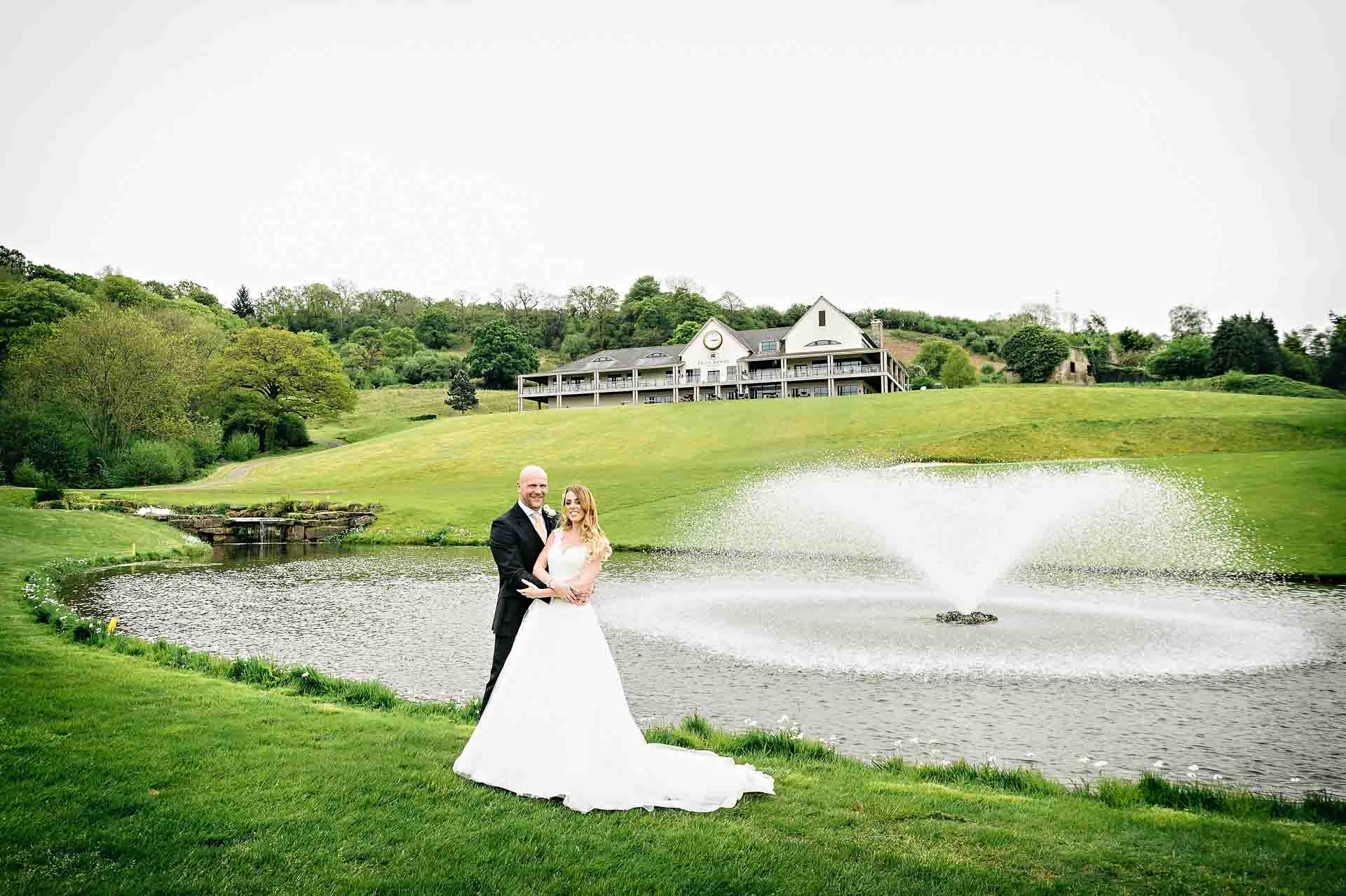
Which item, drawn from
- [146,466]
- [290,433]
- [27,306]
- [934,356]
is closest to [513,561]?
[146,466]

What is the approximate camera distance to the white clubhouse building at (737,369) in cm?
11019

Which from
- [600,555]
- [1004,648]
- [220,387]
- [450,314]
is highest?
[450,314]

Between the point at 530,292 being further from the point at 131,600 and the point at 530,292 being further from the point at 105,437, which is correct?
the point at 131,600

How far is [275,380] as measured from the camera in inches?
3735

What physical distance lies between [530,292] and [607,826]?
7593 inches

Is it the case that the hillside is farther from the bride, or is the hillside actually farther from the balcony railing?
the bride

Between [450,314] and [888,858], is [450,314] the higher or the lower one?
the higher one

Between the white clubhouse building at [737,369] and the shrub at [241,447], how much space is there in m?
39.0

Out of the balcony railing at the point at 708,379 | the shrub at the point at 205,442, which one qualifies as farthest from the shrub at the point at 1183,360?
the shrub at the point at 205,442

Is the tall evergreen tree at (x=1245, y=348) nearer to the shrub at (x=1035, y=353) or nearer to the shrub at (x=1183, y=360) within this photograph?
the shrub at (x=1183, y=360)

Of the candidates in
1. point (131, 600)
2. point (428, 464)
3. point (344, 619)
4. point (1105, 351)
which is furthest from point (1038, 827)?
point (1105, 351)

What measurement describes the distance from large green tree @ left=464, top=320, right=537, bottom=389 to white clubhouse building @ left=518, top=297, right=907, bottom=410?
1681 cm

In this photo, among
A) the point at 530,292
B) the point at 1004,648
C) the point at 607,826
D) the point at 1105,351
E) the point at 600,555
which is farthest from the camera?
the point at 530,292

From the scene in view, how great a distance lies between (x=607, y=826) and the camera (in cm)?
730
